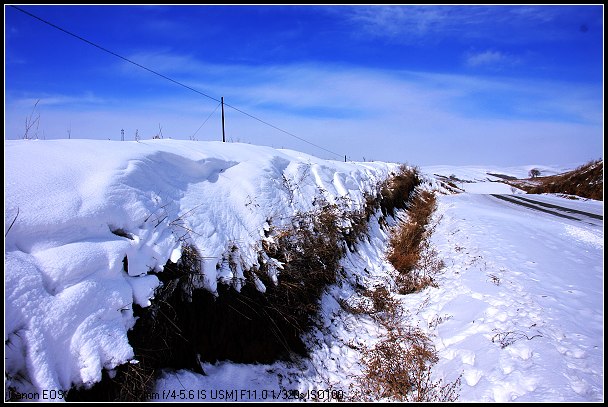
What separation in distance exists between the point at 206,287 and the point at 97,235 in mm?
1355

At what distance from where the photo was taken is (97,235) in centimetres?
361

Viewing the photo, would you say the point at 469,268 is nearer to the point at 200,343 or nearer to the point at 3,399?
the point at 200,343

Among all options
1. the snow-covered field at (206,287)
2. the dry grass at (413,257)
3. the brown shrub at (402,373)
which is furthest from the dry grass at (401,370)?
the dry grass at (413,257)

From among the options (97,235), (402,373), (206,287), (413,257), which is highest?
(97,235)

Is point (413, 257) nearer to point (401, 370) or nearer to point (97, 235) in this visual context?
point (401, 370)

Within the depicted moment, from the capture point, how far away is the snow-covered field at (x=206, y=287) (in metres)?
2.84

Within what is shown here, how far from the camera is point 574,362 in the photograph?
368 centimetres

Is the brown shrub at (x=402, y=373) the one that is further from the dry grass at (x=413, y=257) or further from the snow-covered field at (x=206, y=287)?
the dry grass at (x=413, y=257)

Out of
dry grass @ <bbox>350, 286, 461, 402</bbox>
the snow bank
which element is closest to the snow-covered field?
the snow bank

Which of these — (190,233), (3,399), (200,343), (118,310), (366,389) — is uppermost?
(190,233)

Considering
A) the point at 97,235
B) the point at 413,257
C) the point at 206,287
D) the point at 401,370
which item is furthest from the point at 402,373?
the point at 413,257

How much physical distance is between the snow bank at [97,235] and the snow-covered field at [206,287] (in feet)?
0.04

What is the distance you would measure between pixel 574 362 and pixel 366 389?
7.84 feet

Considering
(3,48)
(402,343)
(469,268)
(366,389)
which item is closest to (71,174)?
(3,48)
